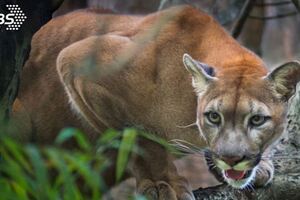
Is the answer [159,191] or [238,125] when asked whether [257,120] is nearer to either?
[238,125]

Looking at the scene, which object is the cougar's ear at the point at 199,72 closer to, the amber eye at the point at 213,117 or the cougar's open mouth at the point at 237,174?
the amber eye at the point at 213,117

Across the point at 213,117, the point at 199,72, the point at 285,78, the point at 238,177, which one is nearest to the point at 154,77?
the point at 199,72

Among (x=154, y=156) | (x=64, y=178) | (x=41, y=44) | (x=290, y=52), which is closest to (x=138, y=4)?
(x=290, y=52)

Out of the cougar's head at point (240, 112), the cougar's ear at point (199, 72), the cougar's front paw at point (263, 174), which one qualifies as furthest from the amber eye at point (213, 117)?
the cougar's front paw at point (263, 174)

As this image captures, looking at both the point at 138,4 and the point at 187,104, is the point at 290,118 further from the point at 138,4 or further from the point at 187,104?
the point at 138,4

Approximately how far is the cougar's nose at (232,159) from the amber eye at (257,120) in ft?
0.94

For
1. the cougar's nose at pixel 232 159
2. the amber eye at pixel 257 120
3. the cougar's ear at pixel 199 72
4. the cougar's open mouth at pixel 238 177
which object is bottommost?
the cougar's open mouth at pixel 238 177

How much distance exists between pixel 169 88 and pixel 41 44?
1.14 metres

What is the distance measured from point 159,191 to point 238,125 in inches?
28.4

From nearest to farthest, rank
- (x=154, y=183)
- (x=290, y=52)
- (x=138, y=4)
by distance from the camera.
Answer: (x=154, y=183) < (x=138, y=4) < (x=290, y=52)

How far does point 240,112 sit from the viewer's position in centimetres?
548

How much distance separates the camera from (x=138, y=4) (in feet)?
40.8

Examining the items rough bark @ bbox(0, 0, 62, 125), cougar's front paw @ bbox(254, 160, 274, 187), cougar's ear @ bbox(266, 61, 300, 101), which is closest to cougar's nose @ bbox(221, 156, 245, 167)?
cougar's front paw @ bbox(254, 160, 274, 187)

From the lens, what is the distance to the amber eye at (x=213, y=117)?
5.55 meters
